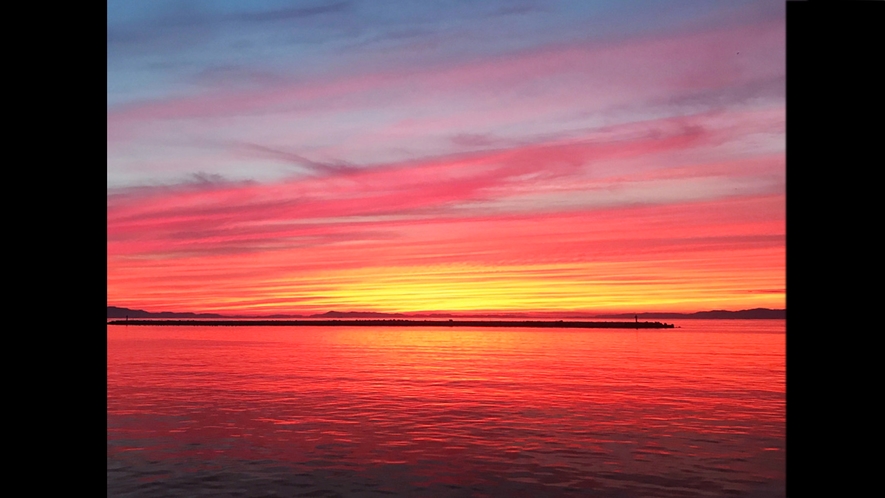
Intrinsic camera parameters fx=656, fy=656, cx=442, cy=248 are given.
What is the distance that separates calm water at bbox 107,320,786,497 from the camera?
53.9ft

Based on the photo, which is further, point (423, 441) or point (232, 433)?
point (232, 433)

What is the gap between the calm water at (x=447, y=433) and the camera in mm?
16422

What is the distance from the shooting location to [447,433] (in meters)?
22.3
